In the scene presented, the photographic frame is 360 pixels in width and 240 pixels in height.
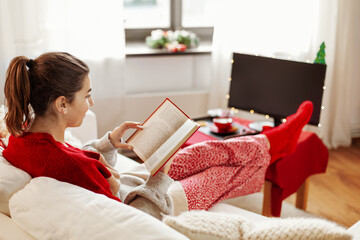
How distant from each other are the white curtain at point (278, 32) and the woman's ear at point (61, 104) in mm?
1867

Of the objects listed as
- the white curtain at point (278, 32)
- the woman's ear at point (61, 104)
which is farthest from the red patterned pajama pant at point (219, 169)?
the white curtain at point (278, 32)

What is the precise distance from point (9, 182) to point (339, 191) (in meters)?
2.13

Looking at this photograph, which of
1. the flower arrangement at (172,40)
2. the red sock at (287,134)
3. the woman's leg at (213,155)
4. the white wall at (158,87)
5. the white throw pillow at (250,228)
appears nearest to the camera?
the white throw pillow at (250,228)

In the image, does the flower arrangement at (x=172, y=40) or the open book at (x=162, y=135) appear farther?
the flower arrangement at (x=172, y=40)

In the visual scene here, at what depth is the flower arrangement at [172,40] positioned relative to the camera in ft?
10.3

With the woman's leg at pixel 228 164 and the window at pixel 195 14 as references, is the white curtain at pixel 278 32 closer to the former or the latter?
the window at pixel 195 14

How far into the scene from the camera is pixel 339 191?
2.76 m

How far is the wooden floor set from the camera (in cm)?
250

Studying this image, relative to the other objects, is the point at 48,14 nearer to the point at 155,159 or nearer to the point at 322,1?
the point at 155,159

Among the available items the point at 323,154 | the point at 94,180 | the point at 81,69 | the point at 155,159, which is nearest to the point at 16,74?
the point at 81,69

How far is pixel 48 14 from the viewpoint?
2.71m

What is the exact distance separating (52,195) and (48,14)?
1.88 metres

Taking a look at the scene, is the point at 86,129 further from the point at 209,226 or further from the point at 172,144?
the point at 209,226

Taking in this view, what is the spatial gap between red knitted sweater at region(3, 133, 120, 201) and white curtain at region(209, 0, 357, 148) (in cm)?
194
